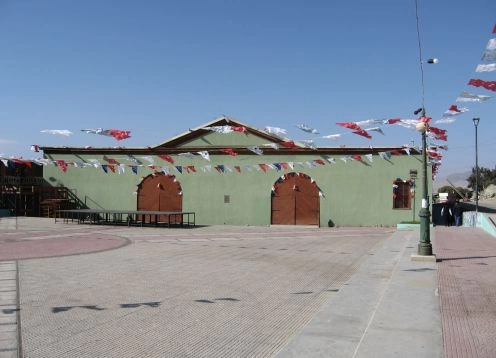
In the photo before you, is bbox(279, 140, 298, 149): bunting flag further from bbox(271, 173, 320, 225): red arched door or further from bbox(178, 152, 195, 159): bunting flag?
bbox(178, 152, 195, 159): bunting flag

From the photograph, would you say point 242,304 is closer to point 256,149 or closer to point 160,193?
point 256,149

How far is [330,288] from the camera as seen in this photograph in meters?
9.46

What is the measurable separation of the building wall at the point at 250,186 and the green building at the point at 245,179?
2.2 inches

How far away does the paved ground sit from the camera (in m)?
5.66

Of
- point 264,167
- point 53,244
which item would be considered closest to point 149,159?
point 264,167

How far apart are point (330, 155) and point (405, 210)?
508cm

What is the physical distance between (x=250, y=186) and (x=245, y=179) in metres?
0.52

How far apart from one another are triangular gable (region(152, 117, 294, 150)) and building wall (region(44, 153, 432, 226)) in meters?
0.81

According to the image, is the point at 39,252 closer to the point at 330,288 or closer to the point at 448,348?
the point at 330,288

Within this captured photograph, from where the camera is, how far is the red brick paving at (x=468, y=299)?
5590 millimetres

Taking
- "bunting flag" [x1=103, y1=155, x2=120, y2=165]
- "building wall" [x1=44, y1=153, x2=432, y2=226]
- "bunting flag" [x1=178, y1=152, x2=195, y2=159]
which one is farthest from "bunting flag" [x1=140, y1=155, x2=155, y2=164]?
"bunting flag" [x1=178, y1=152, x2=195, y2=159]

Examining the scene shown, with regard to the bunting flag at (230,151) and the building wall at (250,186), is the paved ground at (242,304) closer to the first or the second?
the building wall at (250,186)

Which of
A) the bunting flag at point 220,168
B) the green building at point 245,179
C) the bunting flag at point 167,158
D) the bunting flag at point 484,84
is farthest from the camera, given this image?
the bunting flag at point 220,168

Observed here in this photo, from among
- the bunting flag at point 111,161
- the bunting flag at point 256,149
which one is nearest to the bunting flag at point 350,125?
the bunting flag at point 256,149
